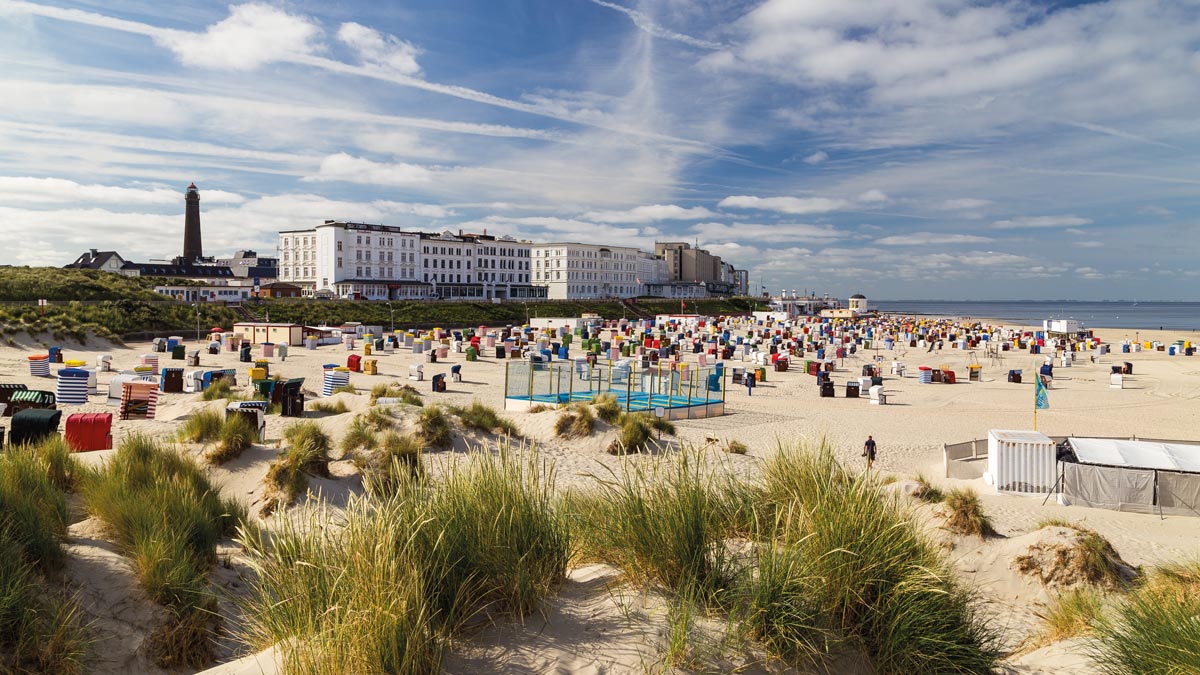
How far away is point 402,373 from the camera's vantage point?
1259 inches

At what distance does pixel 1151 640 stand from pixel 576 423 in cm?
1327

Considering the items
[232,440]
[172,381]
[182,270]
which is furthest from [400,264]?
[232,440]

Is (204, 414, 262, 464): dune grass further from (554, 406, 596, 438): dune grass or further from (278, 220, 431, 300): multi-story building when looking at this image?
(278, 220, 431, 300): multi-story building

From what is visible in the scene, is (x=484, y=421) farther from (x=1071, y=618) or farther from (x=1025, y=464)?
(x=1071, y=618)

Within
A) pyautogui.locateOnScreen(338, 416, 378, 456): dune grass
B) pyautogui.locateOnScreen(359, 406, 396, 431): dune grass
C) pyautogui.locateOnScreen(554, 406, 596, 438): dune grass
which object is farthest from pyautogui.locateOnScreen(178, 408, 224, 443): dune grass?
pyautogui.locateOnScreen(554, 406, 596, 438): dune grass

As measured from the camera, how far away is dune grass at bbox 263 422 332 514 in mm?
9609

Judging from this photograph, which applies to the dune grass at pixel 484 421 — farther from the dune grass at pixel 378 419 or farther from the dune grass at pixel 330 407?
the dune grass at pixel 330 407

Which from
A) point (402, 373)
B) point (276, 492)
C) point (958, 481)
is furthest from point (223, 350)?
point (958, 481)

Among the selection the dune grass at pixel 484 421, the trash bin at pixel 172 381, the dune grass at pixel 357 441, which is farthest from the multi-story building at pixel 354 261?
the dune grass at pixel 357 441

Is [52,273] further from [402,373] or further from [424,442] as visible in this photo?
[424,442]

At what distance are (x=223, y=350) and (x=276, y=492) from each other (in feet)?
112

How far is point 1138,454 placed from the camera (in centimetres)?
1338

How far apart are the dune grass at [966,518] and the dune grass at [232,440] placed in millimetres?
10504

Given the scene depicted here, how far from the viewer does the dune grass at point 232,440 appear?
1067 cm
